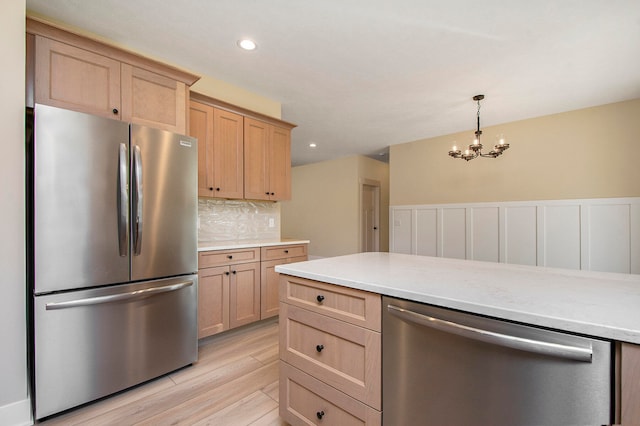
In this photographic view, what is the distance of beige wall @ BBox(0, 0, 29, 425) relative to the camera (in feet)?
4.82

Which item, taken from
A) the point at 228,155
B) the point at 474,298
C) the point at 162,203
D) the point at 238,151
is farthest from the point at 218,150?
the point at 474,298

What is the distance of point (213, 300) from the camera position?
2.52m

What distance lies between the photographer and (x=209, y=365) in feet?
7.23

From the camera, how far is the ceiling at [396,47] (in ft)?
6.15

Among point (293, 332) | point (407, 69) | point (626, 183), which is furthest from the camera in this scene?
point (626, 183)

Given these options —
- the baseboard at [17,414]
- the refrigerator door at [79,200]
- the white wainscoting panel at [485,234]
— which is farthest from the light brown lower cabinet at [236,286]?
the white wainscoting panel at [485,234]

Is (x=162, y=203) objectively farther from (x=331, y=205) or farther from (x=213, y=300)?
(x=331, y=205)

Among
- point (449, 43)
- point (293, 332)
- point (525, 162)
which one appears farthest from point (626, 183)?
point (293, 332)

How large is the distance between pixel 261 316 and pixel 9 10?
9.22 ft

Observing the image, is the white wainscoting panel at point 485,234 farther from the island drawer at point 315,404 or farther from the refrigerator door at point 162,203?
the refrigerator door at point 162,203

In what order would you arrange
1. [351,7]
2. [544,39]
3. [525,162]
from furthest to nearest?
[525,162]
[544,39]
[351,7]

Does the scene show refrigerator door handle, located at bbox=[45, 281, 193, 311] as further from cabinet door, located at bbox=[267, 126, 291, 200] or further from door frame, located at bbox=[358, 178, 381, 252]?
door frame, located at bbox=[358, 178, 381, 252]

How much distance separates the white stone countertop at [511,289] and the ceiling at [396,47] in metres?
1.72

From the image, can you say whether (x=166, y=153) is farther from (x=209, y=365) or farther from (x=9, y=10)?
(x=209, y=365)
